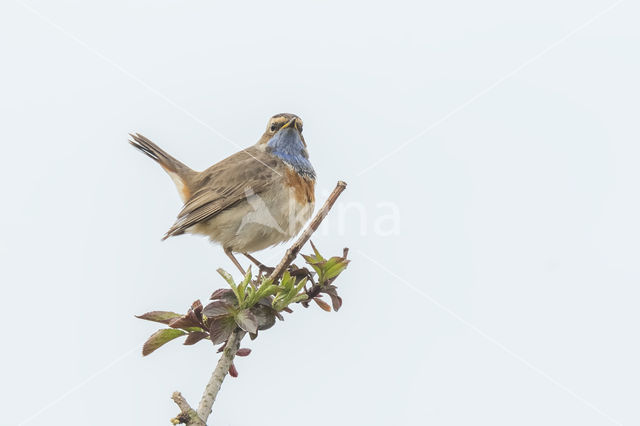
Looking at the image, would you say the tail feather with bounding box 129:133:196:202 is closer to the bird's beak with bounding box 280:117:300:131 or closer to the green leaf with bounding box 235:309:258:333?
the bird's beak with bounding box 280:117:300:131

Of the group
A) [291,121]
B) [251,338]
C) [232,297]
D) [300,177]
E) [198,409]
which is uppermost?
[291,121]

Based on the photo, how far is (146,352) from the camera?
3.62m

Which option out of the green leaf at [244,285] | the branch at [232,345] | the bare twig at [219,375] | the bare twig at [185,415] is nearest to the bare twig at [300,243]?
the branch at [232,345]

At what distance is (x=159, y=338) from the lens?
371cm

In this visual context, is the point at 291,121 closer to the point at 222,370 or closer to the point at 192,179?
the point at 192,179

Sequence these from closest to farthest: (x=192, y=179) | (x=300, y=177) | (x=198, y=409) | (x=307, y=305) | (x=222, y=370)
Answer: (x=198, y=409), (x=222, y=370), (x=307, y=305), (x=300, y=177), (x=192, y=179)

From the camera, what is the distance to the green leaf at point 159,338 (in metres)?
3.65

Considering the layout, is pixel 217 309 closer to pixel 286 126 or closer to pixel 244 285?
pixel 244 285

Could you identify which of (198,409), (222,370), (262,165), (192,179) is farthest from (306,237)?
(192,179)

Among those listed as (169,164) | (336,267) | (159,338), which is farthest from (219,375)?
(169,164)

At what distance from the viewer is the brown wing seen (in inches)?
295

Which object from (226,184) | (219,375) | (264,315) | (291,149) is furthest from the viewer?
(291,149)

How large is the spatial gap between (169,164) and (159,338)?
5.41 m

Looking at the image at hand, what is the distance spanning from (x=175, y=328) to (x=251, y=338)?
43 cm
